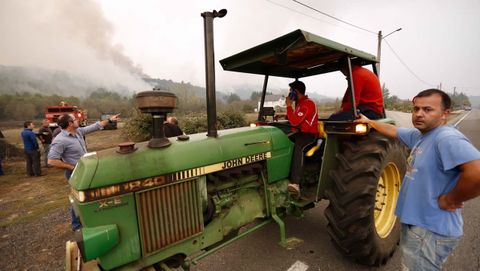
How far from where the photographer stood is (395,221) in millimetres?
3156

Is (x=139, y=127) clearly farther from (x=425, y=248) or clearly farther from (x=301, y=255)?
(x=425, y=248)

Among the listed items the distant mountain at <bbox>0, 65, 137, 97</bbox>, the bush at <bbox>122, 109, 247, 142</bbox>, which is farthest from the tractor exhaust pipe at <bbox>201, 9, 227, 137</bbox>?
the distant mountain at <bbox>0, 65, 137, 97</bbox>

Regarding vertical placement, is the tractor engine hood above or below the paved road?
above

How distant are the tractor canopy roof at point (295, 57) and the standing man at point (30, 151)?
790cm

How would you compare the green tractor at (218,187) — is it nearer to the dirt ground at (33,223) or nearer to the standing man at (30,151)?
the dirt ground at (33,223)

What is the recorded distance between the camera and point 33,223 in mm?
4383

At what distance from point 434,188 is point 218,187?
70.2 inches

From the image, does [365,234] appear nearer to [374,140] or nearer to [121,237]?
[374,140]

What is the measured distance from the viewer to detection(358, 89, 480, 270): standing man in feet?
5.12

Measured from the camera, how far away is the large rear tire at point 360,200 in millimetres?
2572

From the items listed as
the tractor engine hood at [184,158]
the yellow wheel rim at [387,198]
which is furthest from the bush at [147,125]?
the yellow wheel rim at [387,198]

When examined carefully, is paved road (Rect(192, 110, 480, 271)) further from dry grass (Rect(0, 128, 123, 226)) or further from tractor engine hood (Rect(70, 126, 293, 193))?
dry grass (Rect(0, 128, 123, 226))

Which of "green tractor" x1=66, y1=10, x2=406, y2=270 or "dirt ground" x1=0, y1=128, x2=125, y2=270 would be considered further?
"dirt ground" x1=0, y1=128, x2=125, y2=270

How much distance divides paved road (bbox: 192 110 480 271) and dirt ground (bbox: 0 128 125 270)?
6.98ft
